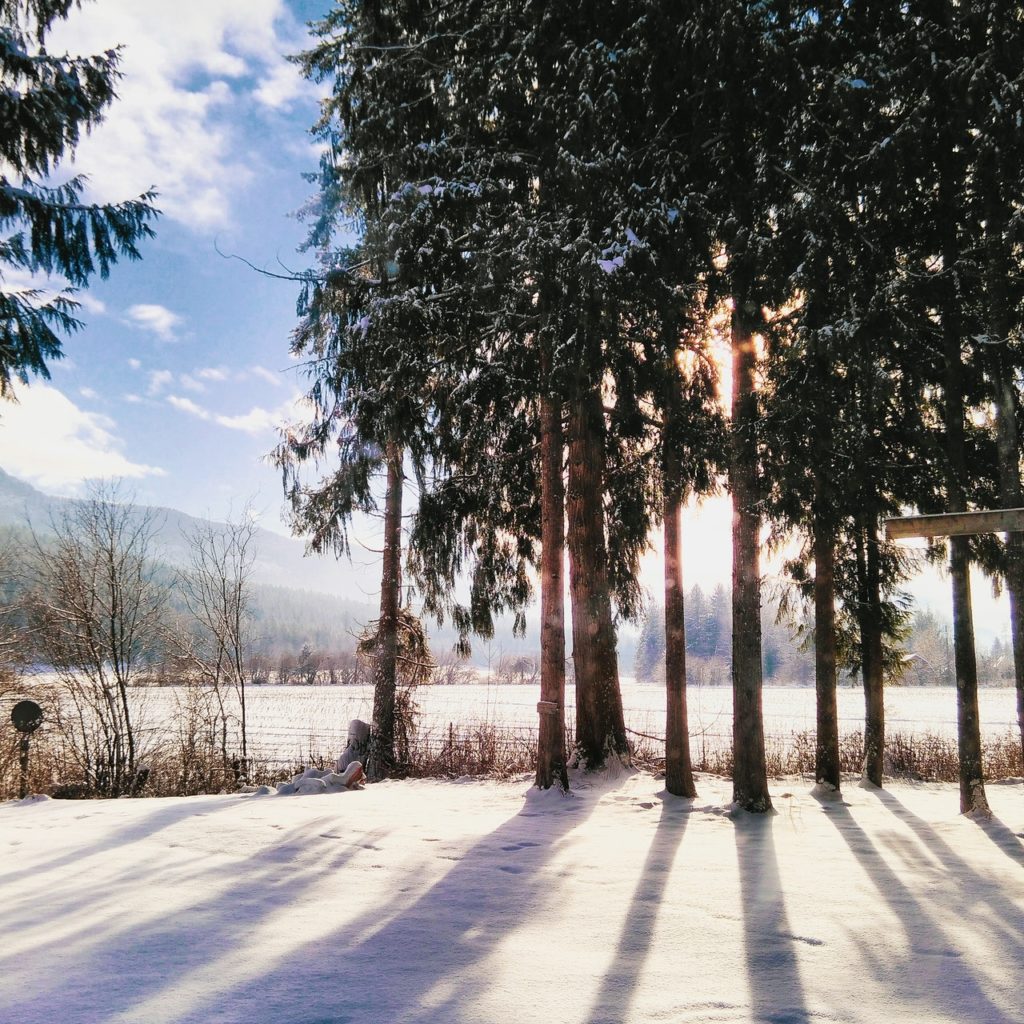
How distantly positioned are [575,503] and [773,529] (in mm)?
3055

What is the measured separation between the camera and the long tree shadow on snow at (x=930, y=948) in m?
2.83

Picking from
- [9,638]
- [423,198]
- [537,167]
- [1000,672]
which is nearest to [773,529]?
[537,167]

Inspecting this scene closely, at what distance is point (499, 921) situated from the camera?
3768mm

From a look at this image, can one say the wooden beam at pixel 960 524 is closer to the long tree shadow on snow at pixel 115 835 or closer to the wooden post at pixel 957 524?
the wooden post at pixel 957 524

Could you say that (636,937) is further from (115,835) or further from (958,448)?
(958,448)

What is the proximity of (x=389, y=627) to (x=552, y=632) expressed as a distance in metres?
5.89

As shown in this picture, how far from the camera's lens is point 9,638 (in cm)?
1608

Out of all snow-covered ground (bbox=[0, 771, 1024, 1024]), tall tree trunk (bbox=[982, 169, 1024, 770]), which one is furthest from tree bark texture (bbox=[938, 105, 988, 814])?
snow-covered ground (bbox=[0, 771, 1024, 1024])

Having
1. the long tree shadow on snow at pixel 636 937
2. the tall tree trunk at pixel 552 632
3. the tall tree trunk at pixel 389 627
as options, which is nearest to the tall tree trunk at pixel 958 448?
the long tree shadow on snow at pixel 636 937

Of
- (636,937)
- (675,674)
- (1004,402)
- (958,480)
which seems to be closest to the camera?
(636,937)

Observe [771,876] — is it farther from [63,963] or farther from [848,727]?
[848,727]

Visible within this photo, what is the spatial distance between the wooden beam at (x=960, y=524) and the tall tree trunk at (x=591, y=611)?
536 centimetres

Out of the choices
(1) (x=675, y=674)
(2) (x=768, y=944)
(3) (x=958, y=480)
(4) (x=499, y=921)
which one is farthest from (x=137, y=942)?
(3) (x=958, y=480)

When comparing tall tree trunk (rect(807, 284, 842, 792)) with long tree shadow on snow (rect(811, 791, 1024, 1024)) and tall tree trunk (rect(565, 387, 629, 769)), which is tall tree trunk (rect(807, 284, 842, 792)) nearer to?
tall tree trunk (rect(565, 387, 629, 769))
